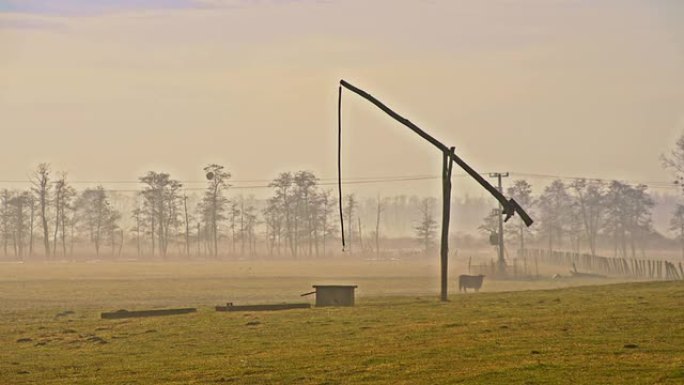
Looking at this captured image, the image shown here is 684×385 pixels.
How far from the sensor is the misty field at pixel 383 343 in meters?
26.9

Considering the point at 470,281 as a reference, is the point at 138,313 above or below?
above

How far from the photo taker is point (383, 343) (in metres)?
33.9

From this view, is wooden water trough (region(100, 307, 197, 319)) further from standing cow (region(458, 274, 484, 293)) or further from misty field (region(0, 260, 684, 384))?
standing cow (region(458, 274, 484, 293))

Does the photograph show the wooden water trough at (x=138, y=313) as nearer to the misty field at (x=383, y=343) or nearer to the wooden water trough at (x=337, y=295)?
the misty field at (x=383, y=343)

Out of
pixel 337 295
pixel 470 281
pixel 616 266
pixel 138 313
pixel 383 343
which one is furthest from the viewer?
pixel 616 266

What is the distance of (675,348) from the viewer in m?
28.8

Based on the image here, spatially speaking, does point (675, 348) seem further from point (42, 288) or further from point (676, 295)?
point (42, 288)

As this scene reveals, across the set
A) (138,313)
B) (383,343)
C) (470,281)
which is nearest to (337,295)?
(138,313)

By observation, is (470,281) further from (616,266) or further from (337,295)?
(616,266)

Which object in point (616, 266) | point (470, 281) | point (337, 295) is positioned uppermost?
point (337, 295)

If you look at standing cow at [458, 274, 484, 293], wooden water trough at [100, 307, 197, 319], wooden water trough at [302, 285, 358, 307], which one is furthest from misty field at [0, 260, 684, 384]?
standing cow at [458, 274, 484, 293]

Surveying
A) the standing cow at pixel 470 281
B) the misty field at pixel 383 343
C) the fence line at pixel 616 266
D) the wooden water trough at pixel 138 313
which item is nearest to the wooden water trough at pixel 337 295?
the misty field at pixel 383 343

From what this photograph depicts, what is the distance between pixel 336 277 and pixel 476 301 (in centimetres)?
6244

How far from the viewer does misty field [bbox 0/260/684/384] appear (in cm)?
2689
